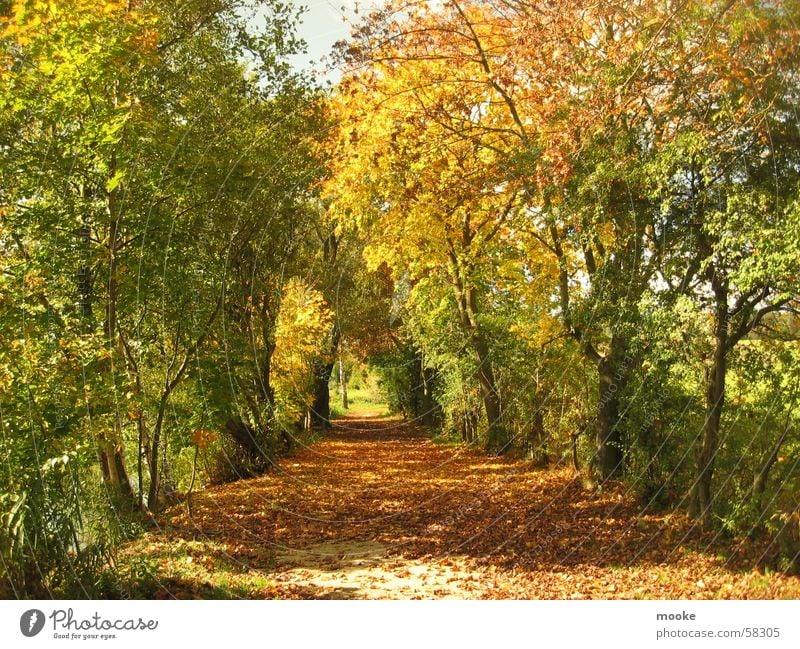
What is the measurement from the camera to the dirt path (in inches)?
222

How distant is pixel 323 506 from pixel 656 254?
583cm

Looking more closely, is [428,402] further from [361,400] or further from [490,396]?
[361,400]

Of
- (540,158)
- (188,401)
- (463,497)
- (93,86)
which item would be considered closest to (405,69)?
(540,158)

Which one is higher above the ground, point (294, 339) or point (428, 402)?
point (294, 339)

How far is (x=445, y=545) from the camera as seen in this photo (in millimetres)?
7133

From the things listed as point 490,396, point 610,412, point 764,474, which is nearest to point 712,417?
point 764,474

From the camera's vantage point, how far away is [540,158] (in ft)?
24.4

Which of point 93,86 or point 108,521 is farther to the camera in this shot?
point 108,521

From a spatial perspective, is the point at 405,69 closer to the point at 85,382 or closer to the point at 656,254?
the point at 656,254

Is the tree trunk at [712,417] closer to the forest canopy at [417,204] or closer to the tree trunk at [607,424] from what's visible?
the forest canopy at [417,204]

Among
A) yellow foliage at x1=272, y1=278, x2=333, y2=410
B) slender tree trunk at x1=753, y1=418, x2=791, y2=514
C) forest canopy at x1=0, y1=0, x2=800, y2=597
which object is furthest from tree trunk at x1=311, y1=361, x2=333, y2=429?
slender tree trunk at x1=753, y1=418, x2=791, y2=514
